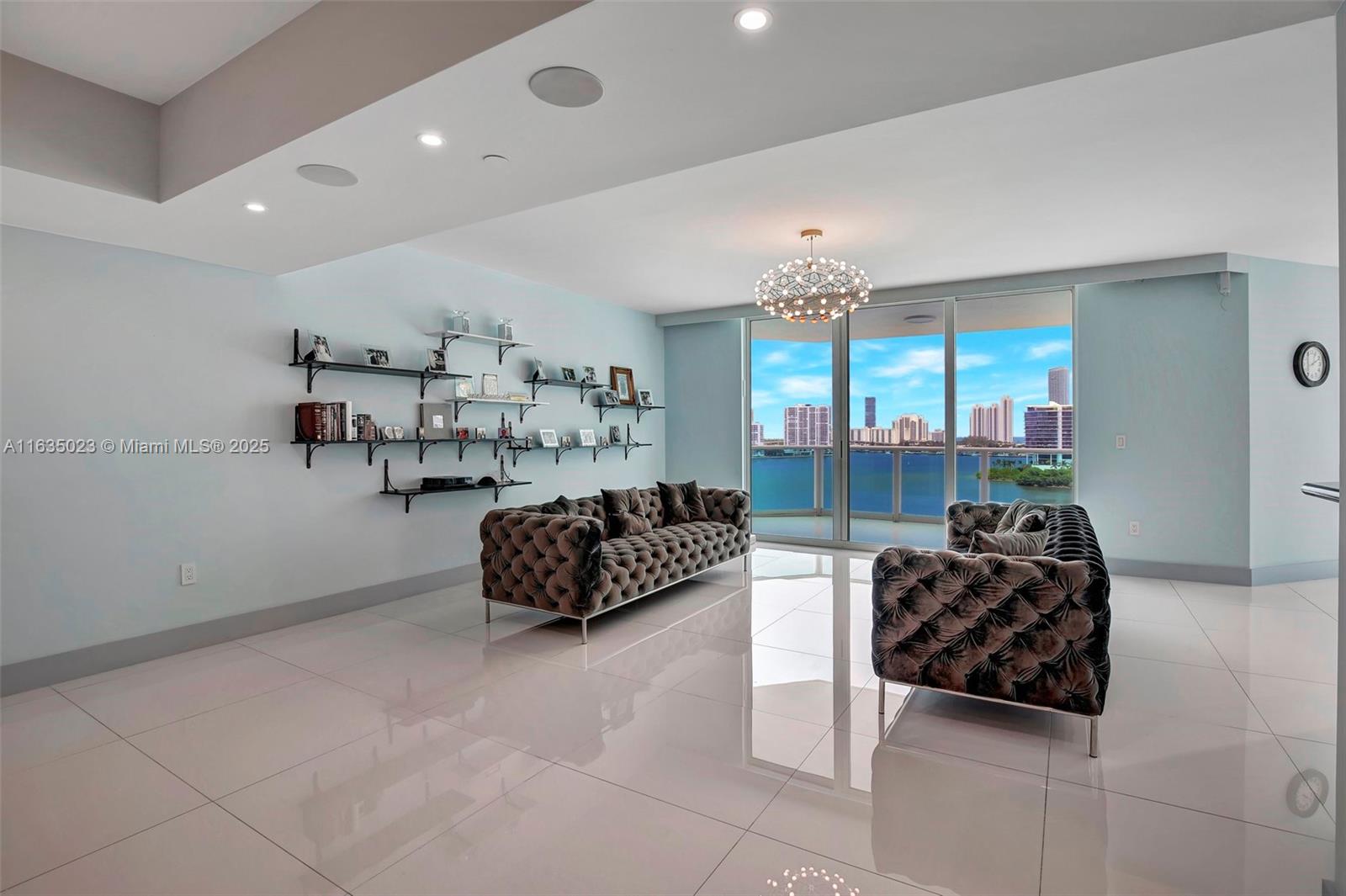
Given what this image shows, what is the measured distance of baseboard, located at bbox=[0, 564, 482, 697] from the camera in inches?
128

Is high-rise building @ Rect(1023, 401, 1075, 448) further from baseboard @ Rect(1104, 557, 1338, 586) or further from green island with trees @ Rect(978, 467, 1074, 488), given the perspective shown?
baseboard @ Rect(1104, 557, 1338, 586)

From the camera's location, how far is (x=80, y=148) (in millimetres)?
2664

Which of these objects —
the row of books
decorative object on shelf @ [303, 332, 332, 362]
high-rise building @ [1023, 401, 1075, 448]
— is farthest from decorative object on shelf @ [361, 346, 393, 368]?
high-rise building @ [1023, 401, 1075, 448]

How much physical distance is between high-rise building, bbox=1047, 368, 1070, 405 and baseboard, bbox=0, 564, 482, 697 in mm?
5799

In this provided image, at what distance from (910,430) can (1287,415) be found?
2996 millimetres

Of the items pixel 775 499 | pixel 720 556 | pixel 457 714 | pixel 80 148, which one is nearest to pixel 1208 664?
pixel 720 556

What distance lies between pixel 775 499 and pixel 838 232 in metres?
3.85

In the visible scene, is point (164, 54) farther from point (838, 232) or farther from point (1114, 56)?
point (838, 232)

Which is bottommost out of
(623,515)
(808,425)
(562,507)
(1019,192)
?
(623,515)

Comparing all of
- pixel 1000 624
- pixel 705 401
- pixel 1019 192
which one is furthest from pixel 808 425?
pixel 1000 624

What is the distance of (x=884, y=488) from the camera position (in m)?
7.09

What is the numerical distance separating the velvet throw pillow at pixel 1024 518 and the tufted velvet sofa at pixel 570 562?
7.44ft

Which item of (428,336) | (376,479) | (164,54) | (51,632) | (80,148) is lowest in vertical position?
(51,632)

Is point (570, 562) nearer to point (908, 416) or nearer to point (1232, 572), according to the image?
point (908, 416)
